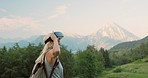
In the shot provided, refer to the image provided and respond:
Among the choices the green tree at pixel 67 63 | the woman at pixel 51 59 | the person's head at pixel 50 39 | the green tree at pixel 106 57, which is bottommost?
the woman at pixel 51 59

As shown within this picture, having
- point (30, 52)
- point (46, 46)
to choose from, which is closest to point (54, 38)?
point (46, 46)

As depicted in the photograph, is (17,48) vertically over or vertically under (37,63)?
over

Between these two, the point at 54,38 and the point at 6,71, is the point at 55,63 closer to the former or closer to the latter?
the point at 54,38

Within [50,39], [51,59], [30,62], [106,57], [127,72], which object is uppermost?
[106,57]

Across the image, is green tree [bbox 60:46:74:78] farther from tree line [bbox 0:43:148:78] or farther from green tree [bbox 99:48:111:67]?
green tree [bbox 99:48:111:67]

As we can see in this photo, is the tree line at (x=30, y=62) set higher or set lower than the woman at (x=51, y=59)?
higher

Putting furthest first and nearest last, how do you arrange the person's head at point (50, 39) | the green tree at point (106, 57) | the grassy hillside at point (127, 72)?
the green tree at point (106, 57) → the grassy hillside at point (127, 72) → the person's head at point (50, 39)

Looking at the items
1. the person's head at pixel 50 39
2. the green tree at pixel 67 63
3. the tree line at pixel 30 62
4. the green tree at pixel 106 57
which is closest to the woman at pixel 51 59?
the person's head at pixel 50 39

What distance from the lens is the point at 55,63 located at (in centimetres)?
384

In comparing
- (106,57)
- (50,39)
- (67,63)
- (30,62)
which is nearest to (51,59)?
(50,39)

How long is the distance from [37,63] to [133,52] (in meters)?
149

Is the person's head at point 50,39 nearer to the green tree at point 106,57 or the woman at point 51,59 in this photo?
the woman at point 51,59

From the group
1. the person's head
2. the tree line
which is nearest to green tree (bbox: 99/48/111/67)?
the tree line

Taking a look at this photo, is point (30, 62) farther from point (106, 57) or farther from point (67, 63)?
point (106, 57)
